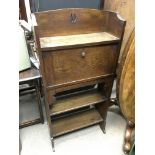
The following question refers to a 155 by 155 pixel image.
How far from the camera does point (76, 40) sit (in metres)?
1.27

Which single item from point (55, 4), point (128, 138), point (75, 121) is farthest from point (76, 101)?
point (55, 4)

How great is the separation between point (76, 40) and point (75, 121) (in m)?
0.85

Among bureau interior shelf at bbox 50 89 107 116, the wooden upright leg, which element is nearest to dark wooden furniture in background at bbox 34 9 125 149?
bureau interior shelf at bbox 50 89 107 116

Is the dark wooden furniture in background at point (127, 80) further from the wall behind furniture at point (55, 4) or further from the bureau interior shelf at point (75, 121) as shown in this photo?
the wall behind furniture at point (55, 4)

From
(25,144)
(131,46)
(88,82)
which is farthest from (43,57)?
(25,144)

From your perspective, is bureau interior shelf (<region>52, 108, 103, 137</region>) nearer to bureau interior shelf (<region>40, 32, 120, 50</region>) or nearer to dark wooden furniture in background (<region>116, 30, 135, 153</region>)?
dark wooden furniture in background (<region>116, 30, 135, 153</region>)

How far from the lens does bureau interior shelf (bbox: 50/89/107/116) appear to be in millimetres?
1489

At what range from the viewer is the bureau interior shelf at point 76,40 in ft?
3.79

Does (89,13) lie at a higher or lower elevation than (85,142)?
higher

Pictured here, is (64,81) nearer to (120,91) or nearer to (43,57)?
(43,57)

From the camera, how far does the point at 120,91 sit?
1.38 meters

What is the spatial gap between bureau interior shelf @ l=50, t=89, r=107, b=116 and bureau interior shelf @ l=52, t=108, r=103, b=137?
259mm
